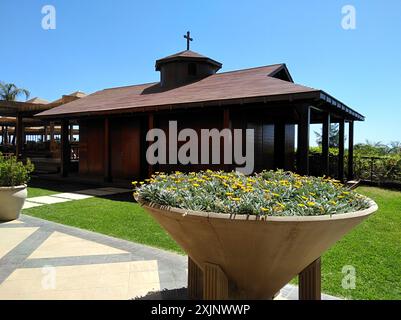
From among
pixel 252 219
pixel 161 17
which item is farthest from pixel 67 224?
pixel 161 17

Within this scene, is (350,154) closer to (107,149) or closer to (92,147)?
(107,149)

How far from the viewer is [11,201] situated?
6.23 meters

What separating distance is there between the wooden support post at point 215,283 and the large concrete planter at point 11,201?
5.52m

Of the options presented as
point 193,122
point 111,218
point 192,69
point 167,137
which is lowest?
point 111,218

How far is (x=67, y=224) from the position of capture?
618cm

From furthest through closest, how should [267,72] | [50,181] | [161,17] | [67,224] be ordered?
[50,181], [267,72], [161,17], [67,224]

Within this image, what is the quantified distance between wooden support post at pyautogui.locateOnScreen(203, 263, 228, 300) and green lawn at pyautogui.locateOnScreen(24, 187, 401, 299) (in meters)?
1.68

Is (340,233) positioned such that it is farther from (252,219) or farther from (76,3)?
(76,3)

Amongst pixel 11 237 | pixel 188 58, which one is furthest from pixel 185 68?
pixel 11 237

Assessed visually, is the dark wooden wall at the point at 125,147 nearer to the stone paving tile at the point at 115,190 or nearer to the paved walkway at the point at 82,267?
the stone paving tile at the point at 115,190

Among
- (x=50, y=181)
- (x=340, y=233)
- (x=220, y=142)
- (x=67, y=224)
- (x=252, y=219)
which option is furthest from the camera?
(x=50, y=181)

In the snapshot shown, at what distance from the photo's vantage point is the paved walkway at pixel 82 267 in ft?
10.6

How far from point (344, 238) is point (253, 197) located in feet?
13.7
